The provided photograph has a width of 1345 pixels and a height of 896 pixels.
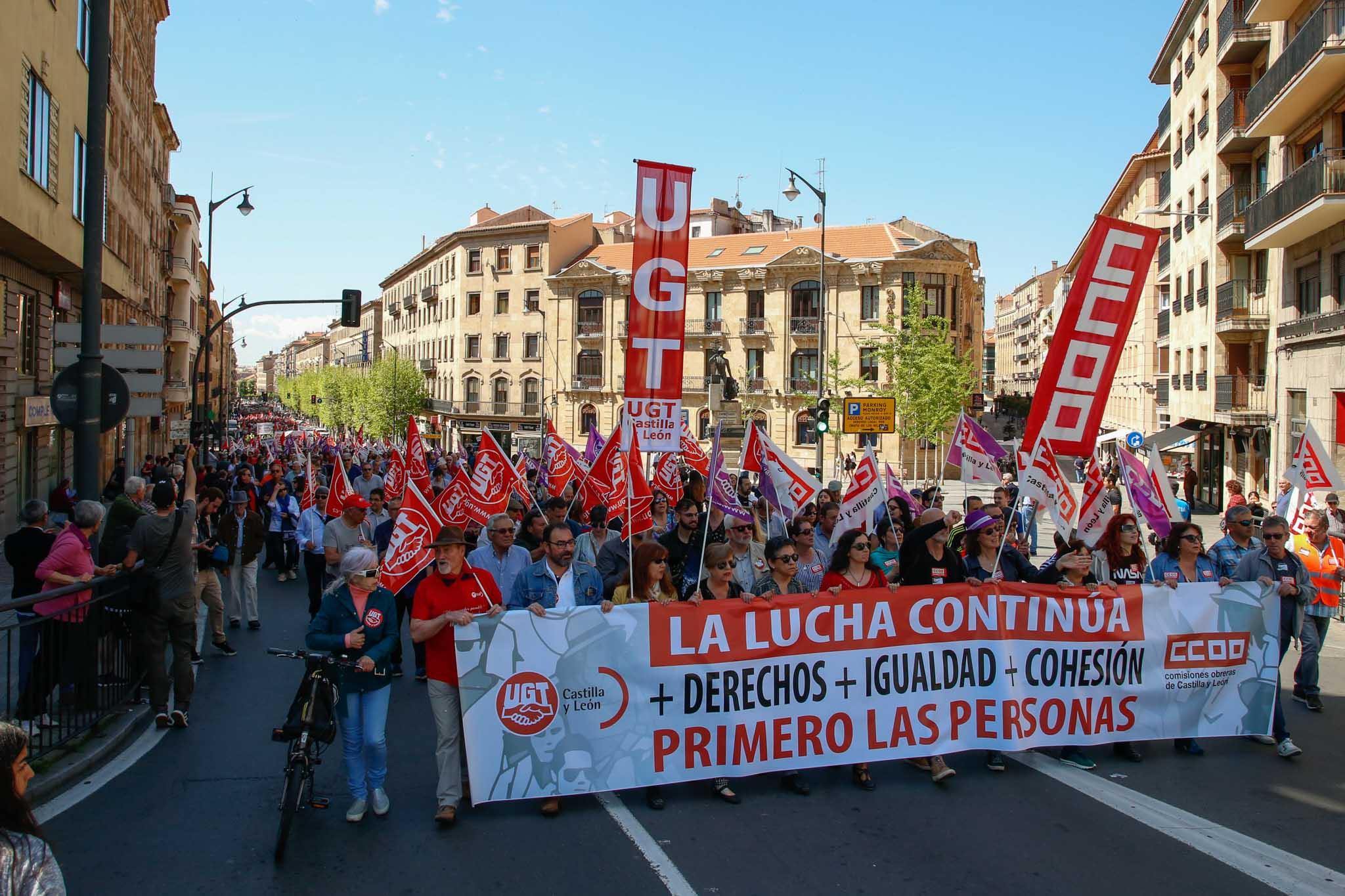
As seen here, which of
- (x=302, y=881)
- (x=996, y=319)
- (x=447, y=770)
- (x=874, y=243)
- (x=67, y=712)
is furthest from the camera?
(x=996, y=319)

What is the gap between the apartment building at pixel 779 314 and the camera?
5328 cm

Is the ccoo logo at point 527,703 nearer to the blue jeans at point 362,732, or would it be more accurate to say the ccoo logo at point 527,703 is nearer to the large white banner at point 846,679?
the large white banner at point 846,679

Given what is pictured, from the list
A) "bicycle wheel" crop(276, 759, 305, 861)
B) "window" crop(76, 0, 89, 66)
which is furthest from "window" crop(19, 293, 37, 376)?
"bicycle wheel" crop(276, 759, 305, 861)

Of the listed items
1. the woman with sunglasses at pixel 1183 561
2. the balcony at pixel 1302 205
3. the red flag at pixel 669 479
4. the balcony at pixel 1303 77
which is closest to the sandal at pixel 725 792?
the woman with sunglasses at pixel 1183 561

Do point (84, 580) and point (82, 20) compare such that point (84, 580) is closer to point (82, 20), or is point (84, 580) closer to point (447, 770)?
point (447, 770)

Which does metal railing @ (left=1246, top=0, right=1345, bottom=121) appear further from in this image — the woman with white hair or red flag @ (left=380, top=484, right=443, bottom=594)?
the woman with white hair

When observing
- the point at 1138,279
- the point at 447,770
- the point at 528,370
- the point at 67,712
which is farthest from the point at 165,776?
the point at 528,370

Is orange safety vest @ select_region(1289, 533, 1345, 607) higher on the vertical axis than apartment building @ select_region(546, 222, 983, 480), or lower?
lower

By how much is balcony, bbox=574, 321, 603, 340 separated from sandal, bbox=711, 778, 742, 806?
57375mm

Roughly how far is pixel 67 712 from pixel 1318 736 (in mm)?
9104

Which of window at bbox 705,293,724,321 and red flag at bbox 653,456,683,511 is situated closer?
red flag at bbox 653,456,683,511

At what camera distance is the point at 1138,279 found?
809 cm

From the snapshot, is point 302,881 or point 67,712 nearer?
point 302,881

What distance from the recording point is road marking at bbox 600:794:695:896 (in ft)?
16.3
